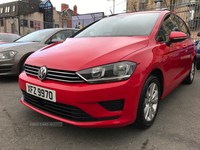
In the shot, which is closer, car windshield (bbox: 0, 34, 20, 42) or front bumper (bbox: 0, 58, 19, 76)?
front bumper (bbox: 0, 58, 19, 76)

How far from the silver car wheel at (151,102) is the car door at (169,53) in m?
0.34

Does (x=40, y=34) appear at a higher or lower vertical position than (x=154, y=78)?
higher

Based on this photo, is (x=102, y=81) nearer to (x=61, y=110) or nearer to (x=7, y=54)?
(x=61, y=110)

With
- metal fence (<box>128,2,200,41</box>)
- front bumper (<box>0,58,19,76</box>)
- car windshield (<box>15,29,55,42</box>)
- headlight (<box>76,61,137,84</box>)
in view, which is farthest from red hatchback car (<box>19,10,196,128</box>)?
metal fence (<box>128,2,200,41</box>)

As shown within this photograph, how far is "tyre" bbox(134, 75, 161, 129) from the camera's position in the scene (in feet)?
5.89

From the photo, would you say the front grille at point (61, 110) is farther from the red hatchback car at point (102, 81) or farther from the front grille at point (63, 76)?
the front grille at point (63, 76)

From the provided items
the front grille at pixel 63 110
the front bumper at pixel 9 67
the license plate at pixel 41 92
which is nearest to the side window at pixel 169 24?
the front grille at pixel 63 110

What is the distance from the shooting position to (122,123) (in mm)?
1667

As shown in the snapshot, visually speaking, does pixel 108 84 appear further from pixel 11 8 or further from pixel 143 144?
pixel 11 8

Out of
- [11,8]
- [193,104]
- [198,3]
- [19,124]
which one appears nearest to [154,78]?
[193,104]

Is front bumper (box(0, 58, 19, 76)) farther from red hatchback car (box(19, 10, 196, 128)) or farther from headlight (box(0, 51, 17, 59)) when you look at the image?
red hatchback car (box(19, 10, 196, 128))

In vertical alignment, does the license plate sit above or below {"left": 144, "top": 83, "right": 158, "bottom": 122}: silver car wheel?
above

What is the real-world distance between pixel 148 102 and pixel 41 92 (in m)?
1.19

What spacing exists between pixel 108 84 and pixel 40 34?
12.0 ft
